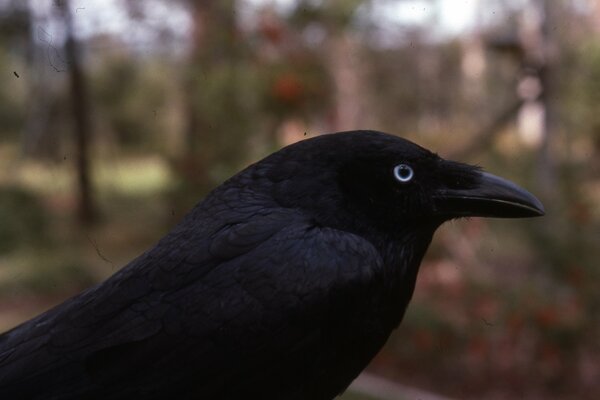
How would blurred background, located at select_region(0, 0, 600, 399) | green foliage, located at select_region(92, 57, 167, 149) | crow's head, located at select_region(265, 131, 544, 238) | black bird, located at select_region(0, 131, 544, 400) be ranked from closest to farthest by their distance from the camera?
black bird, located at select_region(0, 131, 544, 400), crow's head, located at select_region(265, 131, 544, 238), blurred background, located at select_region(0, 0, 600, 399), green foliage, located at select_region(92, 57, 167, 149)

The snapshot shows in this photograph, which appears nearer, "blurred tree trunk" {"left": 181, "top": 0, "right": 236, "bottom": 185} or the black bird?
the black bird

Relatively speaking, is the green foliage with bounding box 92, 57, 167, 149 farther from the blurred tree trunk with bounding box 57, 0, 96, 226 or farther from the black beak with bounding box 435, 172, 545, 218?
the black beak with bounding box 435, 172, 545, 218

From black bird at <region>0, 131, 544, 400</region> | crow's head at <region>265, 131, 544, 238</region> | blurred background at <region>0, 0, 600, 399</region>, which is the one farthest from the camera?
blurred background at <region>0, 0, 600, 399</region>

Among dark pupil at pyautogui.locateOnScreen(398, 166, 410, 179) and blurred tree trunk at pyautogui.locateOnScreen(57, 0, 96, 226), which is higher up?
dark pupil at pyautogui.locateOnScreen(398, 166, 410, 179)

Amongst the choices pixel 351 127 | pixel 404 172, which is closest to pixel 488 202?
pixel 404 172

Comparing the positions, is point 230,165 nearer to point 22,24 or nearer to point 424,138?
point 424,138

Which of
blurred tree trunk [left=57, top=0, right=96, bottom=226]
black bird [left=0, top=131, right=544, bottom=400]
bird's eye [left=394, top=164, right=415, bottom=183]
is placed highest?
bird's eye [left=394, top=164, right=415, bottom=183]

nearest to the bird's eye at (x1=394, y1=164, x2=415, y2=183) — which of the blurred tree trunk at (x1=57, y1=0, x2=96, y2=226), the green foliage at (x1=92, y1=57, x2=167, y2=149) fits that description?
the green foliage at (x1=92, y1=57, x2=167, y2=149)
